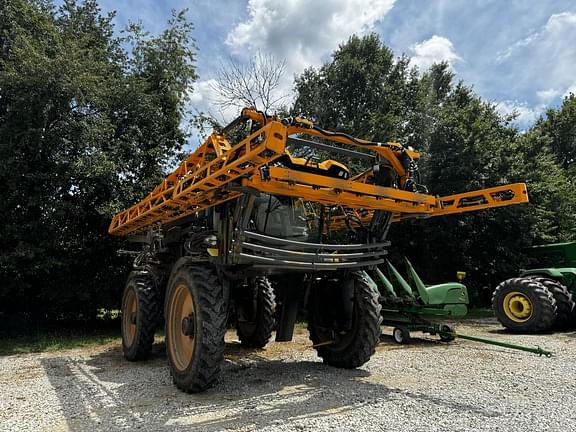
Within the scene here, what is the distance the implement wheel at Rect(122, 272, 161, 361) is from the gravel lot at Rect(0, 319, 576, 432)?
0.26 m

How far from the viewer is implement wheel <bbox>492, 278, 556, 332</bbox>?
29.6ft

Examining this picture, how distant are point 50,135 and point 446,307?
30.3 ft

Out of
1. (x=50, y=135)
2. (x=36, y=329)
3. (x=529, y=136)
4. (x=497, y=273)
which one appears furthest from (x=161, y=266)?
(x=529, y=136)

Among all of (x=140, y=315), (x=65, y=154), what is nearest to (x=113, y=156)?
(x=65, y=154)

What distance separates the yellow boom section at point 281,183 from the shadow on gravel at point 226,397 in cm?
210

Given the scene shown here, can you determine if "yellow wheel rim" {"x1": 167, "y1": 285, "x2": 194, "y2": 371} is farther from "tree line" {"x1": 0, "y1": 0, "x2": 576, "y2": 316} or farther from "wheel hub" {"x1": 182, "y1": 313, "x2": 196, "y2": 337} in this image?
"tree line" {"x1": 0, "y1": 0, "x2": 576, "y2": 316}

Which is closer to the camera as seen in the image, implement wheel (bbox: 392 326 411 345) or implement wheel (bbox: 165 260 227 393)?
implement wheel (bbox: 165 260 227 393)

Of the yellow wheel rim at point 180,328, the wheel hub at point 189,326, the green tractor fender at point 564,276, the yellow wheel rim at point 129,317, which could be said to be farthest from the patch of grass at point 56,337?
the green tractor fender at point 564,276

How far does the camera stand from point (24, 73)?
381 inches

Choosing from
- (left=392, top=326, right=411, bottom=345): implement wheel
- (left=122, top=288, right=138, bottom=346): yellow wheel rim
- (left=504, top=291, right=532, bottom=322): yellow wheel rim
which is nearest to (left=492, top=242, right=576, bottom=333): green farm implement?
(left=504, top=291, right=532, bottom=322): yellow wheel rim

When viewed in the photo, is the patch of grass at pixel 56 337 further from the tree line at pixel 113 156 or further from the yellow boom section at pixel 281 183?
the yellow boom section at pixel 281 183

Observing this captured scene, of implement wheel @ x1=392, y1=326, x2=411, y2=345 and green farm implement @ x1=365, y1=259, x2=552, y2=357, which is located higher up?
green farm implement @ x1=365, y1=259, x2=552, y2=357

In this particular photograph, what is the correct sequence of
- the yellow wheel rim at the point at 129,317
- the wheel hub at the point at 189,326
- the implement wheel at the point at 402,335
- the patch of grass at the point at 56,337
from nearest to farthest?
the wheel hub at the point at 189,326
the yellow wheel rim at the point at 129,317
the implement wheel at the point at 402,335
the patch of grass at the point at 56,337

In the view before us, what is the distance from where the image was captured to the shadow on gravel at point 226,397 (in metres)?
4.10
